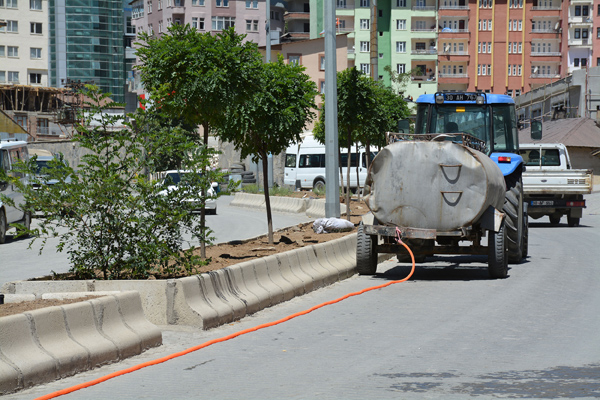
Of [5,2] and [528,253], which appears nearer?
[528,253]

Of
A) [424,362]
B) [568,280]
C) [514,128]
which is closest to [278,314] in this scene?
[424,362]

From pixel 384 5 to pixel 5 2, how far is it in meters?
46.4

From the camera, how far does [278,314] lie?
11.8 m

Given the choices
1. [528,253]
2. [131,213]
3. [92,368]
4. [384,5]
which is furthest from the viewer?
[384,5]

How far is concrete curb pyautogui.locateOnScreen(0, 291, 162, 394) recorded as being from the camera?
23.4 ft

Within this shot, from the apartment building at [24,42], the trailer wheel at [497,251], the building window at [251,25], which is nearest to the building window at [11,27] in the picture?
the apartment building at [24,42]

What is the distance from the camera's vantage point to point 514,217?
Result: 1709cm

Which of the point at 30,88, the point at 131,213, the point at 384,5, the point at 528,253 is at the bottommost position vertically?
the point at 528,253

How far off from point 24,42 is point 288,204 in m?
81.0

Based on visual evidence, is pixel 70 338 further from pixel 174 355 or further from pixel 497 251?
pixel 497 251

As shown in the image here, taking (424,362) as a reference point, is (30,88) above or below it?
above

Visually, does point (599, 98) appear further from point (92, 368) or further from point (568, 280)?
point (92, 368)

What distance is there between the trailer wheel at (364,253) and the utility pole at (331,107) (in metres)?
5.20

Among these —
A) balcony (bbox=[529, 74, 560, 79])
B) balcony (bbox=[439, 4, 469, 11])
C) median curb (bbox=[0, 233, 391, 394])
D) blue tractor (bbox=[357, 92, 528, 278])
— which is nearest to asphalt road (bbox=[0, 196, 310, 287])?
median curb (bbox=[0, 233, 391, 394])
